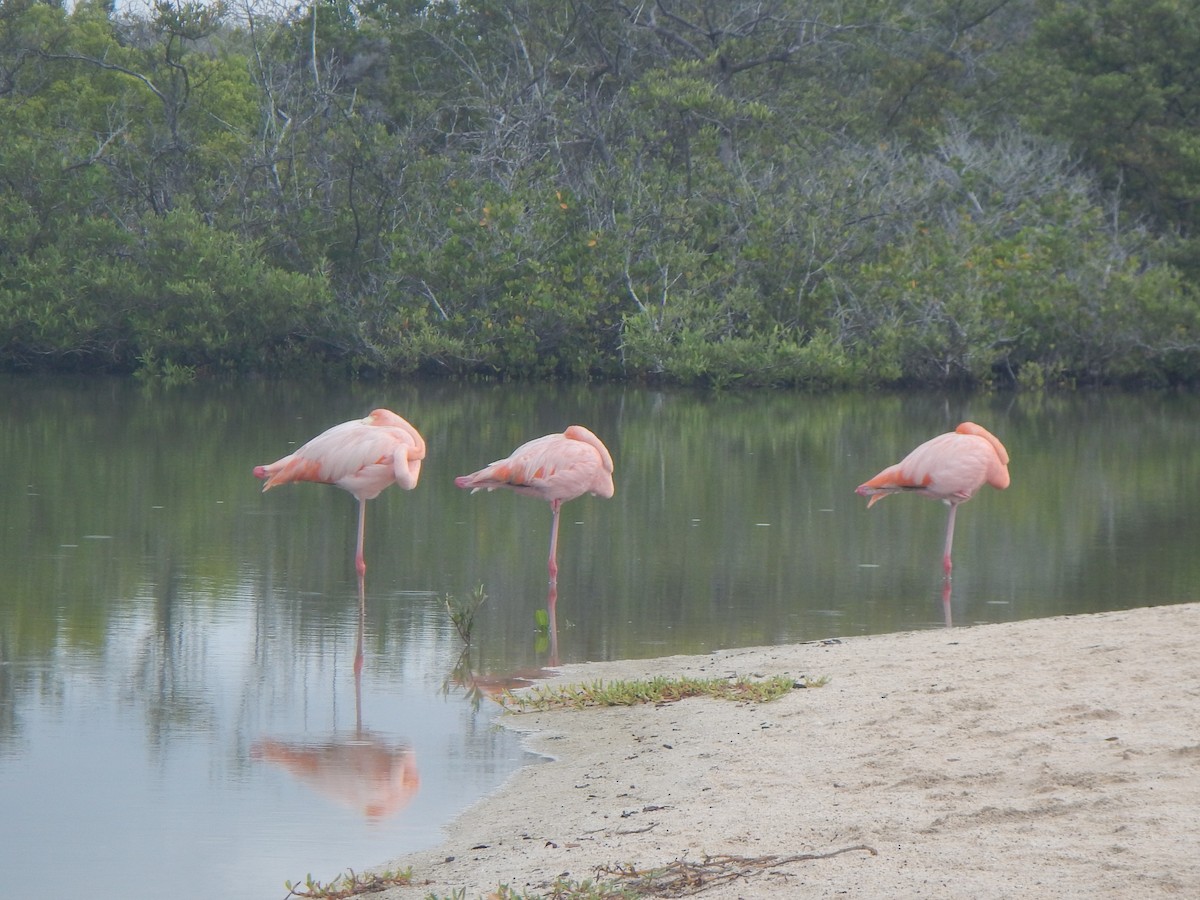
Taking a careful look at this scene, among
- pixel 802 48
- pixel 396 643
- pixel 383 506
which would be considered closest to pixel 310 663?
pixel 396 643

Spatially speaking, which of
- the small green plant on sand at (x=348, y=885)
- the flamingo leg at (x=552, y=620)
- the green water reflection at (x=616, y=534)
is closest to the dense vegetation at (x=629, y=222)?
the green water reflection at (x=616, y=534)

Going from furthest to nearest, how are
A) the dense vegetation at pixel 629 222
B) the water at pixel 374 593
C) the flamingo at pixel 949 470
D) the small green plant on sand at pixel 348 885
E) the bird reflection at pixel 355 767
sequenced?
the dense vegetation at pixel 629 222, the flamingo at pixel 949 470, the bird reflection at pixel 355 767, the water at pixel 374 593, the small green plant on sand at pixel 348 885

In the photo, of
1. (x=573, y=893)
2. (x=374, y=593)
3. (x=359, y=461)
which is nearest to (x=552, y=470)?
(x=359, y=461)

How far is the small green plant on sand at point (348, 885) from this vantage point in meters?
4.59

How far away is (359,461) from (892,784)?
5561mm

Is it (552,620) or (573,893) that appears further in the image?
(552,620)

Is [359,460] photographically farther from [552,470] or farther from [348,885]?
[348,885]

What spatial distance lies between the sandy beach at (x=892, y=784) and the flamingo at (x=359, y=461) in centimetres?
333

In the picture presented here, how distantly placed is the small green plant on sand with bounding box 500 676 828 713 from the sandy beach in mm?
97

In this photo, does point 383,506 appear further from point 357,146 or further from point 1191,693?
point 357,146

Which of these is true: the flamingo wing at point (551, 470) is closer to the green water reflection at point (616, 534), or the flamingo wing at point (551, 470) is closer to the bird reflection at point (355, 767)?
the green water reflection at point (616, 534)

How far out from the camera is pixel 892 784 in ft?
16.9

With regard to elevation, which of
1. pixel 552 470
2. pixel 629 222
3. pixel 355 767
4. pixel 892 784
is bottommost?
pixel 355 767

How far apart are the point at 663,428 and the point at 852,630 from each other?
39.3ft
